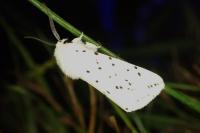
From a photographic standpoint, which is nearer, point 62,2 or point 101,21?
point 62,2

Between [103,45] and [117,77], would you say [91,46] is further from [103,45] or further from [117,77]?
[103,45]

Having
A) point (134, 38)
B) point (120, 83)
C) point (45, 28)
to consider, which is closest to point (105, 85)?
point (120, 83)

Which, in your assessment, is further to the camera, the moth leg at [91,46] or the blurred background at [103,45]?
the blurred background at [103,45]

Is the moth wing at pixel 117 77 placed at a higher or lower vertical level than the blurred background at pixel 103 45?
lower

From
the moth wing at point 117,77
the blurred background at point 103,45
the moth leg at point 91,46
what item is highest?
the blurred background at point 103,45

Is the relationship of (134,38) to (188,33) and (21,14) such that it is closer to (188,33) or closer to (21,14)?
(188,33)
